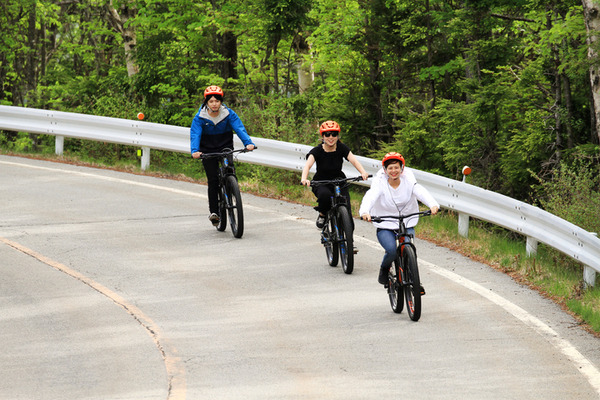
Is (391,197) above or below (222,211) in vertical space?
above

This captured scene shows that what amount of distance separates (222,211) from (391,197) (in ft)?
13.1

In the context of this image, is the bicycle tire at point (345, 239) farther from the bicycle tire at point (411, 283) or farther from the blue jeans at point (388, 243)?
the bicycle tire at point (411, 283)

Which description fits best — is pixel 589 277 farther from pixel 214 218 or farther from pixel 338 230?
pixel 214 218

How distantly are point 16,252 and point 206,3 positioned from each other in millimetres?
14719

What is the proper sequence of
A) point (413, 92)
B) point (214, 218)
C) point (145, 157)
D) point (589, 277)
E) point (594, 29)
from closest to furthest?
1. point (589, 277)
2. point (214, 218)
3. point (594, 29)
4. point (145, 157)
5. point (413, 92)

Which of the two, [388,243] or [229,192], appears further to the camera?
[229,192]

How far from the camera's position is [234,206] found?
12.8m

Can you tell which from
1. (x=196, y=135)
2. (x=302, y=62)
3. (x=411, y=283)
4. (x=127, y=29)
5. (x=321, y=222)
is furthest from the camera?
(x=302, y=62)

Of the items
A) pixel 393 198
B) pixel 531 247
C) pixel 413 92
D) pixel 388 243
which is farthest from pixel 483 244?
pixel 413 92

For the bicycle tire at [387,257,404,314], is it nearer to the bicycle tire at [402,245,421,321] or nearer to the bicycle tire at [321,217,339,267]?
the bicycle tire at [402,245,421,321]

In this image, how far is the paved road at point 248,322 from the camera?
24.5ft

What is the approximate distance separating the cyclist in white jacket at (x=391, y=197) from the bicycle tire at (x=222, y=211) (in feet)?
11.7

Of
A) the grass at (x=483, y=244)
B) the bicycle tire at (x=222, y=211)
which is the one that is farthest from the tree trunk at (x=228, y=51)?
the bicycle tire at (x=222, y=211)

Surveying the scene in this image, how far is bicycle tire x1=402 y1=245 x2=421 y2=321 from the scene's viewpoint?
909 cm
